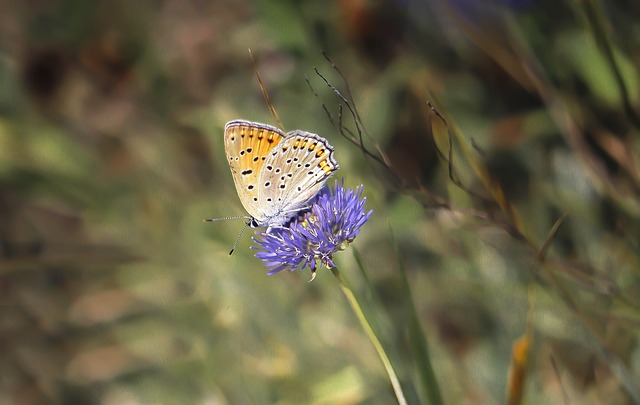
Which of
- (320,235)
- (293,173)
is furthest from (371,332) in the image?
(293,173)

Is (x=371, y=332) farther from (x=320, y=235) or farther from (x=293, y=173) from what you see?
(x=293, y=173)

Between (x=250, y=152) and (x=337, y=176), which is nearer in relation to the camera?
(x=250, y=152)

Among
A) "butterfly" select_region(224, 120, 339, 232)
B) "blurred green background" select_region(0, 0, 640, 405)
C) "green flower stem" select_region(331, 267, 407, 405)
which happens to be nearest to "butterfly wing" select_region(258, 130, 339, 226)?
"butterfly" select_region(224, 120, 339, 232)

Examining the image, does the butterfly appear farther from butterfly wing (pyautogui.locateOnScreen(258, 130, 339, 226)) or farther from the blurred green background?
the blurred green background

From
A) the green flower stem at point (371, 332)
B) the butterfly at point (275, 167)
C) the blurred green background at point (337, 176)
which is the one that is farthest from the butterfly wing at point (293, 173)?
the blurred green background at point (337, 176)

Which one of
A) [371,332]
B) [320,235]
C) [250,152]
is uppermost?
[250,152]

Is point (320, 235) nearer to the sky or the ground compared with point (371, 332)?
nearer to the sky

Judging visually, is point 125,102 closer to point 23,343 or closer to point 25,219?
point 25,219
